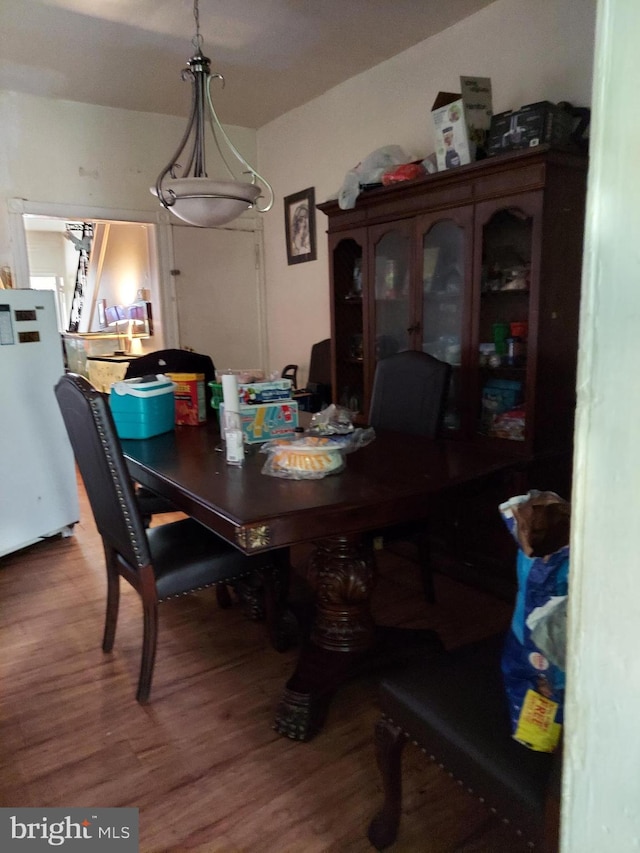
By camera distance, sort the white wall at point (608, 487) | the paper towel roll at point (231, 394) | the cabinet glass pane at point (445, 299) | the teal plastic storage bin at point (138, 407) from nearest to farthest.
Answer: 1. the white wall at point (608, 487)
2. the paper towel roll at point (231, 394)
3. the teal plastic storage bin at point (138, 407)
4. the cabinet glass pane at point (445, 299)

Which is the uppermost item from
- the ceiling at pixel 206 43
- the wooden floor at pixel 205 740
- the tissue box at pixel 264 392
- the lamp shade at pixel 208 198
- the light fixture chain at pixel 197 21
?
the ceiling at pixel 206 43

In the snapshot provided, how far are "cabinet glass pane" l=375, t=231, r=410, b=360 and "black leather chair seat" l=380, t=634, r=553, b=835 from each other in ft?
6.65

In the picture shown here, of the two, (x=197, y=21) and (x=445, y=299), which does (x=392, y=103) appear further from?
(x=445, y=299)

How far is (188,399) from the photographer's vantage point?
2.44 metres

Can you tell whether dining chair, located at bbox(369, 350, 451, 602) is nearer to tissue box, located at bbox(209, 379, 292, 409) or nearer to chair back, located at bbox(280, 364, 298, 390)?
tissue box, located at bbox(209, 379, 292, 409)

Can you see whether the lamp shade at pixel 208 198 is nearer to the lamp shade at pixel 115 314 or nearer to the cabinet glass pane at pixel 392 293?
the cabinet glass pane at pixel 392 293

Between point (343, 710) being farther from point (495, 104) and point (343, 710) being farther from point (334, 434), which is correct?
point (495, 104)

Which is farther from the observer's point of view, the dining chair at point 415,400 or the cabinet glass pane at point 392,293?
the cabinet glass pane at point 392,293

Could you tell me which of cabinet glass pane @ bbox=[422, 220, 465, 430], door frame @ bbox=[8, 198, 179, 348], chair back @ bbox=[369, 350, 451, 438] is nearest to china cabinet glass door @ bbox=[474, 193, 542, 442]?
cabinet glass pane @ bbox=[422, 220, 465, 430]

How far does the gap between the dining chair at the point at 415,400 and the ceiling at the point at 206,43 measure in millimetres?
1767

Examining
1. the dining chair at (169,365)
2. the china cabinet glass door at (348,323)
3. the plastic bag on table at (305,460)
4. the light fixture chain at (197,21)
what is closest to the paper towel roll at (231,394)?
the plastic bag on table at (305,460)

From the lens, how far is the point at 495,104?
288 centimetres

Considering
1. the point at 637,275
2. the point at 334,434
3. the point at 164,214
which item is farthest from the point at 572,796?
the point at 164,214

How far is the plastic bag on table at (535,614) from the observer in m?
0.91
